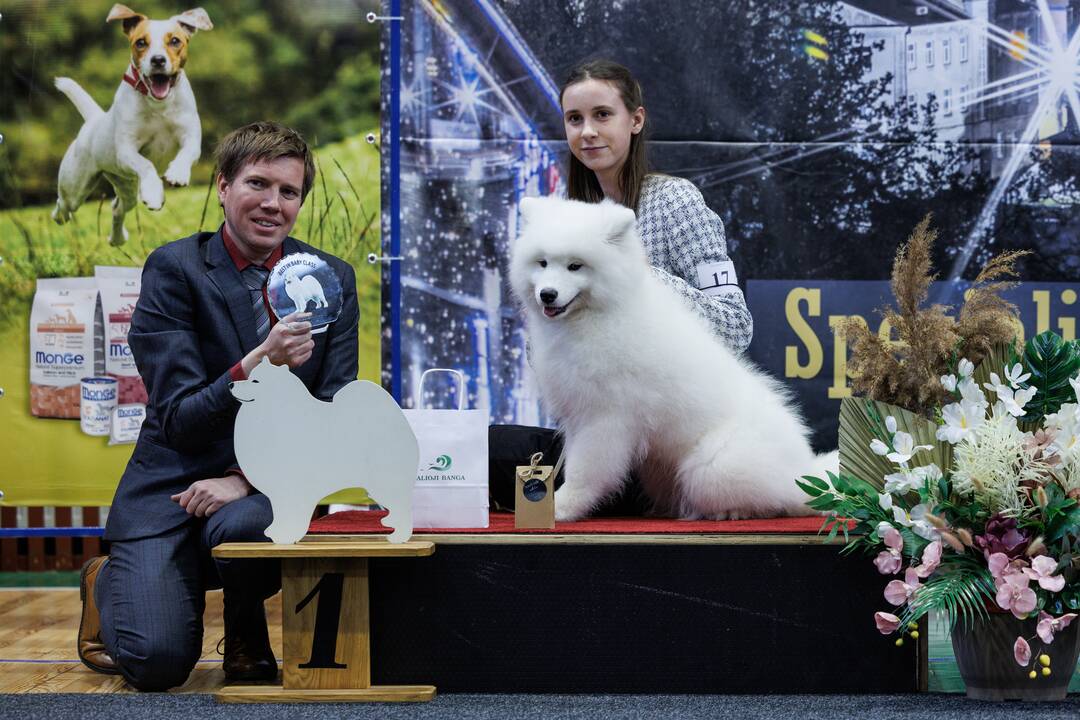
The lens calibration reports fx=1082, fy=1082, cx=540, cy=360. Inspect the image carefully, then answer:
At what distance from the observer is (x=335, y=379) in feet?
9.47

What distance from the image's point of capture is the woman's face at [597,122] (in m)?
3.18

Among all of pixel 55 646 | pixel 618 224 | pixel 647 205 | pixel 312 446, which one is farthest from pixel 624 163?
pixel 55 646

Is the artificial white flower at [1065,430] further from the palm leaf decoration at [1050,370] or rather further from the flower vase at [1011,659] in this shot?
the flower vase at [1011,659]

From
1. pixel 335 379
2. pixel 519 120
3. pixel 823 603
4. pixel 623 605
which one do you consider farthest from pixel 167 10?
pixel 823 603

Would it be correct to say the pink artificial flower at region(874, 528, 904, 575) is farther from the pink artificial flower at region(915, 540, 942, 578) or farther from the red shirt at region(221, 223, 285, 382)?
the red shirt at region(221, 223, 285, 382)

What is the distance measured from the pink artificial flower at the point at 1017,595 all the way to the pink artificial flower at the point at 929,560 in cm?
14

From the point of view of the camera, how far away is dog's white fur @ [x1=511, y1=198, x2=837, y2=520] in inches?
108

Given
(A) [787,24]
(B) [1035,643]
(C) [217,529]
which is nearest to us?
(B) [1035,643]

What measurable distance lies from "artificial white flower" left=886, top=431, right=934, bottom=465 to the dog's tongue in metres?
3.04

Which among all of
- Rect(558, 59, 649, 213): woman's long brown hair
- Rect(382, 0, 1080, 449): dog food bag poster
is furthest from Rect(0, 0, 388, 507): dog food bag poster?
Rect(558, 59, 649, 213): woman's long brown hair

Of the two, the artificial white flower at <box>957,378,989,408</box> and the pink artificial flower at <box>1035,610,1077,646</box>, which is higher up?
the artificial white flower at <box>957,378,989,408</box>

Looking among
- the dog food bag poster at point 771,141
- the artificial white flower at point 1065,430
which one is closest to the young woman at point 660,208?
the dog food bag poster at point 771,141

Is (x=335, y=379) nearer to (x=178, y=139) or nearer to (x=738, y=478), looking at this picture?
(x=738, y=478)

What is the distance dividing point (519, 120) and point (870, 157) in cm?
132
